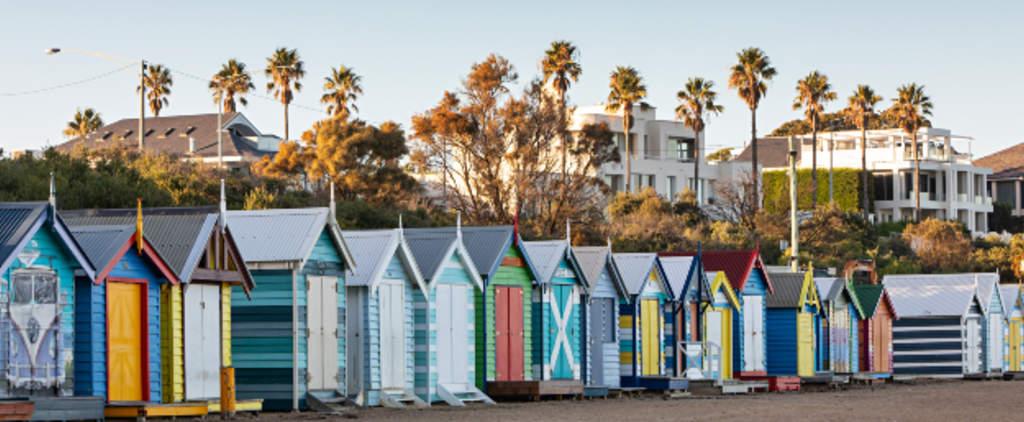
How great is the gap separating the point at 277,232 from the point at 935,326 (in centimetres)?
3176

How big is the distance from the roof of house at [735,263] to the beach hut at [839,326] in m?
4.72

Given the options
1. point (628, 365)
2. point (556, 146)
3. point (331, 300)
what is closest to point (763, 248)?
point (556, 146)

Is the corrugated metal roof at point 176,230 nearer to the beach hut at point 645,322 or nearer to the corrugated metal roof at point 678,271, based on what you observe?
the beach hut at point 645,322

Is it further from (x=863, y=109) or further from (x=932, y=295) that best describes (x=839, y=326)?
(x=863, y=109)

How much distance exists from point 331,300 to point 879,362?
28.2 metres

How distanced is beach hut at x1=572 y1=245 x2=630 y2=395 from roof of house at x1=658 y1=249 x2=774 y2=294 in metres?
5.51

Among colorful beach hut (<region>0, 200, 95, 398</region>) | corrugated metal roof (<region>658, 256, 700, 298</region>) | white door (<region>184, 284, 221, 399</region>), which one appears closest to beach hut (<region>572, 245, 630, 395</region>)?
corrugated metal roof (<region>658, 256, 700, 298</region>)

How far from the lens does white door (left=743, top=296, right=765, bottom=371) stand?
4522 centimetres

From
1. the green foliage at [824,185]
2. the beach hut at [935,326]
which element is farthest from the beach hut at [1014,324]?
the green foliage at [824,185]

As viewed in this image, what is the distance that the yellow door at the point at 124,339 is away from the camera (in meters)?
24.3

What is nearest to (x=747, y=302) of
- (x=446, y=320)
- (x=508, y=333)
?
(x=508, y=333)

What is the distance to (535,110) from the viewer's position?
71438 millimetres

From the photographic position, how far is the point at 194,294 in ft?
86.2

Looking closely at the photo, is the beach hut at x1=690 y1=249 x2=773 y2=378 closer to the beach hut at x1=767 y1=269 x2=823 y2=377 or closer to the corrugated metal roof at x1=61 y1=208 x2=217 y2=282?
the beach hut at x1=767 y1=269 x2=823 y2=377
